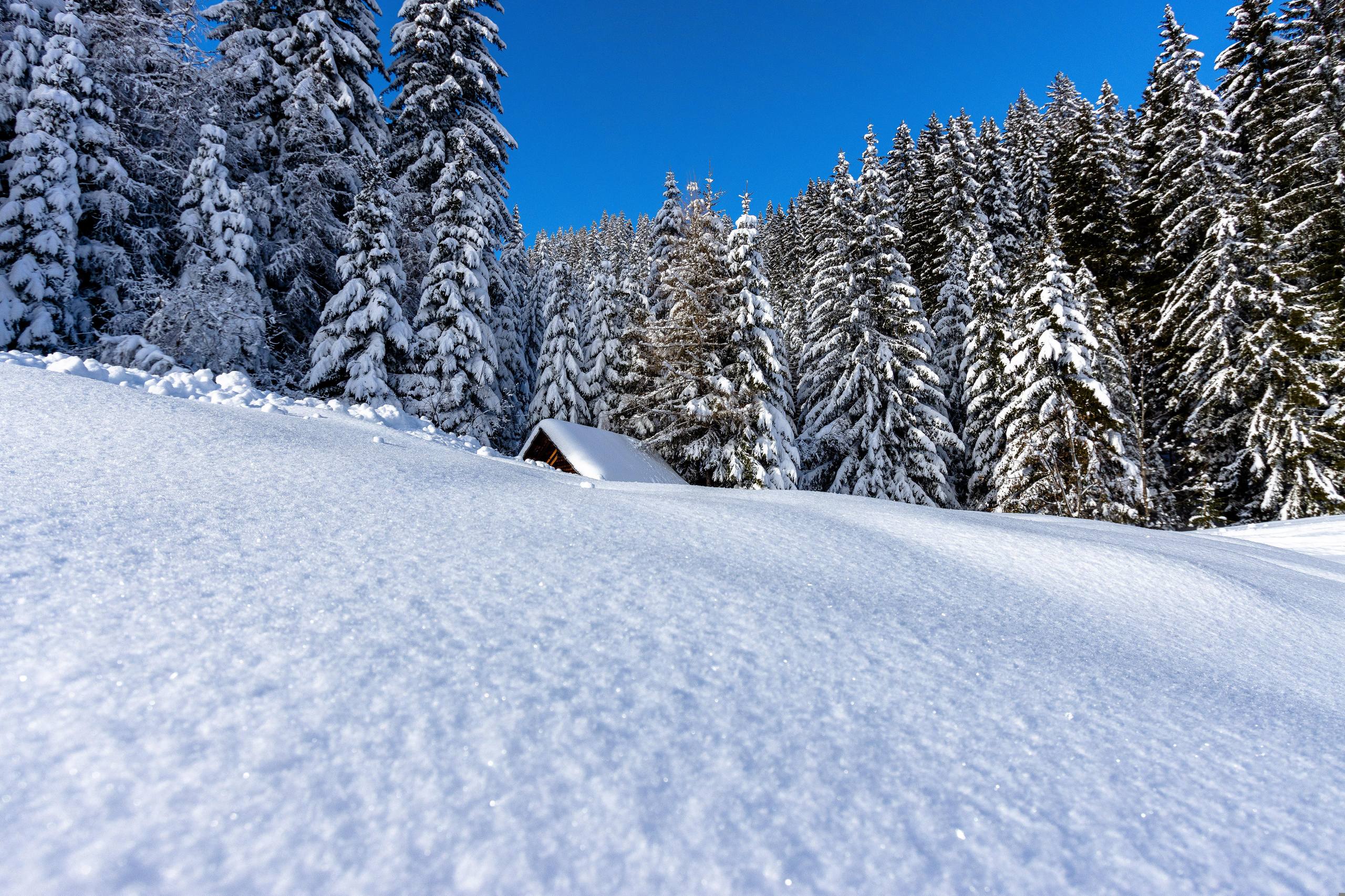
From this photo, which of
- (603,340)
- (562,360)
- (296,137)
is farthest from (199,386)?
(603,340)

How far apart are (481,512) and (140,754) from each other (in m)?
1.91

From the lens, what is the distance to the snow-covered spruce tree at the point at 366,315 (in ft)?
50.5

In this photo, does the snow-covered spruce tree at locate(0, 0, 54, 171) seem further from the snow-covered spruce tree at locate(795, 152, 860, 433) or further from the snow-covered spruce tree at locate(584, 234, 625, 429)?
the snow-covered spruce tree at locate(795, 152, 860, 433)

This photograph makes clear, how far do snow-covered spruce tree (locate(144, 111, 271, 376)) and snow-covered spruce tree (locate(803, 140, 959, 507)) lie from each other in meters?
15.8

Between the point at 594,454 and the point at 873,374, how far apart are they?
359 inches

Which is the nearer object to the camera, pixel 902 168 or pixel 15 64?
pixel 15 64

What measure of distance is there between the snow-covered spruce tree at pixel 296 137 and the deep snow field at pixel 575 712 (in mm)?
15929

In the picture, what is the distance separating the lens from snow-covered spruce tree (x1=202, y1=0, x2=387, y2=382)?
52.5ft

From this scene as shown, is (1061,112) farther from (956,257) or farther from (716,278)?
(716,278)

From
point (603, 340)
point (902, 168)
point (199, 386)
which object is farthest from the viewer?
point (902, 168)

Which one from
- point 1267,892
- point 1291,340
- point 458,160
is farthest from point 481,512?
point 1291,340

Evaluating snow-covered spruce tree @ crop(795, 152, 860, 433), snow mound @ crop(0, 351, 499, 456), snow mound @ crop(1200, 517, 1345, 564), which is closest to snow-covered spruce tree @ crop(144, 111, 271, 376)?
snow mound @ crop(0, 351, 499, 456)

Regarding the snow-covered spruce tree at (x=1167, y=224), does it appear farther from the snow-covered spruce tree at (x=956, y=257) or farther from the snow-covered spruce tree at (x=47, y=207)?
the snow-covered spruce tree at (x=47, y=207)

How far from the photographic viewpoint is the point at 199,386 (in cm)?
648
